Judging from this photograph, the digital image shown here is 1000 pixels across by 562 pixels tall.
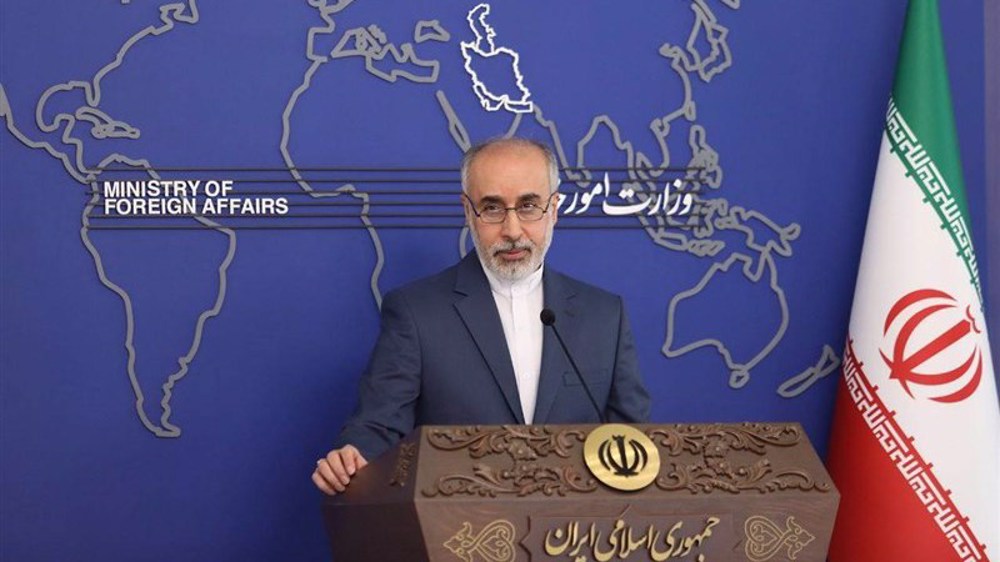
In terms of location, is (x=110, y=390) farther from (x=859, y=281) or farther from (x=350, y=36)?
(x=859, y=281)

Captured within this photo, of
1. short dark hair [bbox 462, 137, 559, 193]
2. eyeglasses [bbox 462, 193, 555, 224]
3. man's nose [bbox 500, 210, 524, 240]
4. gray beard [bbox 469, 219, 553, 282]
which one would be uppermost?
short dark hair [bbox 462, 137, 559, 193]

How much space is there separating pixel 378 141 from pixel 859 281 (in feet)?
4.37

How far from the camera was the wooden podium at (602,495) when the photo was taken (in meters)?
2.13

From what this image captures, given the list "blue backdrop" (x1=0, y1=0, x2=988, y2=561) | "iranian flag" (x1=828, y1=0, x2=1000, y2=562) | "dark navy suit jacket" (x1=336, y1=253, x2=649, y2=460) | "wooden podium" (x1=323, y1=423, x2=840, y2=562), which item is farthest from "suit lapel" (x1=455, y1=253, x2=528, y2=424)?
"iranian flag" (x1=828, y1=0, x2=1000, y2=562)

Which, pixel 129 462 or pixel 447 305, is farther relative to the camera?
pixel 129 462

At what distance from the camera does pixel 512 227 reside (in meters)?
3.08

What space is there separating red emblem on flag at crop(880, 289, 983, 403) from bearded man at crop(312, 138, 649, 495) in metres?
0.78

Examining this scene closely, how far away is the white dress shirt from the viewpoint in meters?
3.24

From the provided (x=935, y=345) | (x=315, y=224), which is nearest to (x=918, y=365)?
(x=935, y=345)

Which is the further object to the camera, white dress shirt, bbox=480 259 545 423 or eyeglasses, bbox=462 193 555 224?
white dress shirt, bbox=480 259 545 423

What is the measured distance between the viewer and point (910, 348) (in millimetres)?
3564

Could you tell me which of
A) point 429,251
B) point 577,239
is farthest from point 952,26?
point 429,251

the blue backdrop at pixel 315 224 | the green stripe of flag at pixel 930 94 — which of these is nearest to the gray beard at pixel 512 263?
the blue backdrop at pixel 315 224

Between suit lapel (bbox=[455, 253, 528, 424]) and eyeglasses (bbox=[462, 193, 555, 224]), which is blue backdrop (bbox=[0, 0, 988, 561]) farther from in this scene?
eyeglasses (bbox=[462, 193, 555, 224])
